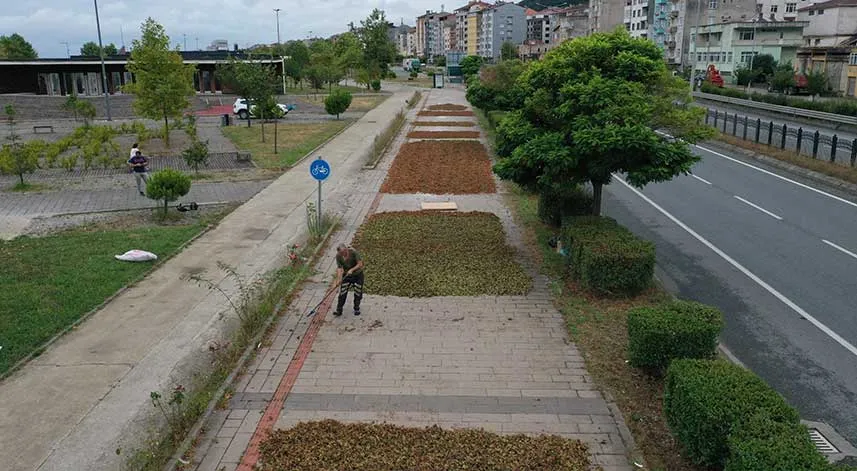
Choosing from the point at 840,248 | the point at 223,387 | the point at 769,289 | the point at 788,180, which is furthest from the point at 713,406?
the point at 788,180

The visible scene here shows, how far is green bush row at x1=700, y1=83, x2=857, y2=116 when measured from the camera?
117ft

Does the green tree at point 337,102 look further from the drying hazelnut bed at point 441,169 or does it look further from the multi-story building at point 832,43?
the multi-story building at point 832,43

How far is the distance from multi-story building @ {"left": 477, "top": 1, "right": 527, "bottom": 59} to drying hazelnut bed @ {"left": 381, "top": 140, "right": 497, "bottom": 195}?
129929 millimetres

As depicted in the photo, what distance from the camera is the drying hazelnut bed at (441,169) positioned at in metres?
21.9

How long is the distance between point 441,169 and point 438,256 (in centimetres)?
1159

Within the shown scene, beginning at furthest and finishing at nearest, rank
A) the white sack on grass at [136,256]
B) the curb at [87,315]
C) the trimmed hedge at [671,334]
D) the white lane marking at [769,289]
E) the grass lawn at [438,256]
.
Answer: the white sack on grass at [136,256], the grass lawn at [438,256], the white lane marking at [769,289], the curb at [87,315], the trimmed hedge at [671,334]

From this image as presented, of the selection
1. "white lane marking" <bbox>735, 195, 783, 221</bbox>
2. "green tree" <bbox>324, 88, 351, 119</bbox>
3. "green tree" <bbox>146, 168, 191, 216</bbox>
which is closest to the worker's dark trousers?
"green tree" <bbox>146, 168, 191, 216</bbox>

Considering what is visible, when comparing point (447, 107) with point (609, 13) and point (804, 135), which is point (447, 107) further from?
point (609, 13)

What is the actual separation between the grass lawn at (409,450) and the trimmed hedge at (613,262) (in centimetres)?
461

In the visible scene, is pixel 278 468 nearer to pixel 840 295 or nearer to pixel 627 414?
pixel 627 414

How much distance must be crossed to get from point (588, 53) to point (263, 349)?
8378mm

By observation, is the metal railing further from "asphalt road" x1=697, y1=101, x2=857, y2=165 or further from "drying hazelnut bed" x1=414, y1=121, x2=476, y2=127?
"drying hazelnut bed" x1=414, y1=121, x2=476, y2=127

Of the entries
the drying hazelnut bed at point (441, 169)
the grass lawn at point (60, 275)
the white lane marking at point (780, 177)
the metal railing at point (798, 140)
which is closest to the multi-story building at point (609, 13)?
the metal railing at point (798, 140)

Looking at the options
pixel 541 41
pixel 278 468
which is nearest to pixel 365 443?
pixel 278 468
